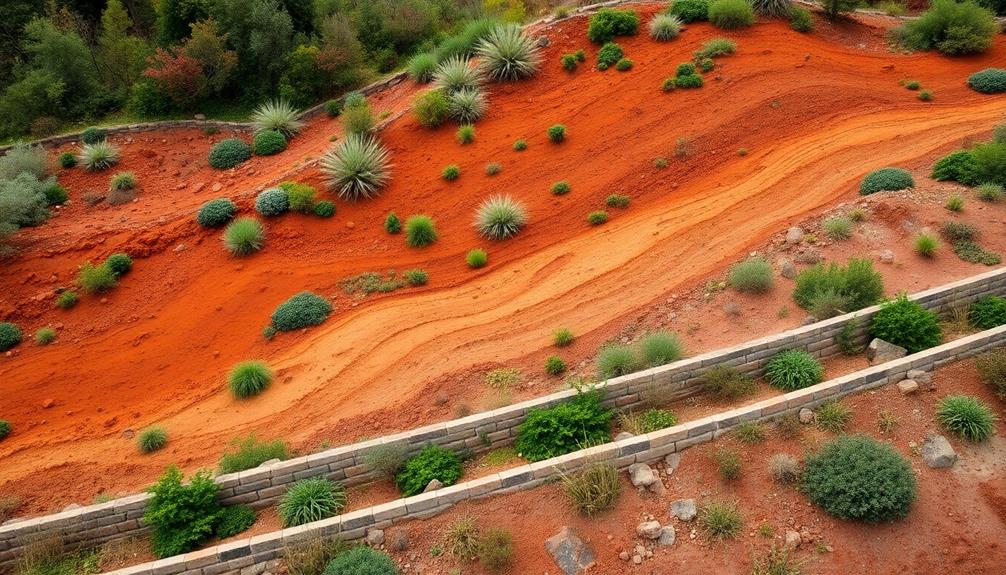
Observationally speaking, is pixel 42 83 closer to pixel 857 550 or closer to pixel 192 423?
pixel 192 423

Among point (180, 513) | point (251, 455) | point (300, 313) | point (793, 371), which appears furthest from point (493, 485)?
point (300, 313)

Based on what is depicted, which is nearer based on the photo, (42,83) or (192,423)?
(192,423)

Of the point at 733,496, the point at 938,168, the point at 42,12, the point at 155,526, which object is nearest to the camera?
the point at 733,496

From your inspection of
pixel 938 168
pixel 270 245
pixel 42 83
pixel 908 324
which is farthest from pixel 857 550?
pixel 42 83

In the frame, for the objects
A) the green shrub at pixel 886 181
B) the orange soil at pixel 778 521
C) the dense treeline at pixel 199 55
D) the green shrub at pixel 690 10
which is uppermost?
the dense treeline at pixel 199 55

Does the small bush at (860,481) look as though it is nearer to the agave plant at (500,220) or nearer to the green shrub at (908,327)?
the green shrub at (908,327)

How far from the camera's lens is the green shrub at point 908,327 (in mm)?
9531

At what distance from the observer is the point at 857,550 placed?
286 inches

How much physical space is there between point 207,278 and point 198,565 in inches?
325

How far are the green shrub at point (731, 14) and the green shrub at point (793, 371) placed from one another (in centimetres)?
1324

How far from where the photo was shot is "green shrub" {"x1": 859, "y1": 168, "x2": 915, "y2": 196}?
1322 centimetres

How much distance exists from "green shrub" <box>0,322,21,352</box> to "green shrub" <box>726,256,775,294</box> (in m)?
15.3

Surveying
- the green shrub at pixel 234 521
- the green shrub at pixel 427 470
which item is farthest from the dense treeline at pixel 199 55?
the green shrub at pixel 427 470

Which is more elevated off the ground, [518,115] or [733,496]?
[518,115]
